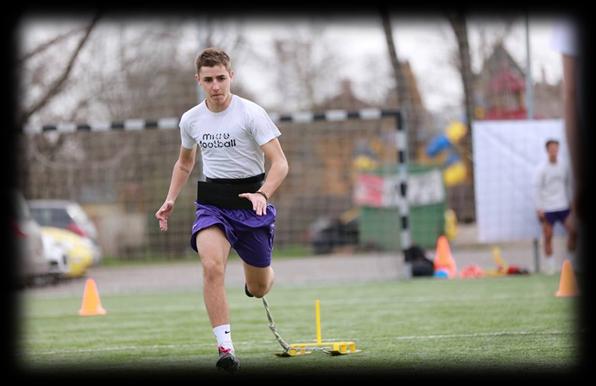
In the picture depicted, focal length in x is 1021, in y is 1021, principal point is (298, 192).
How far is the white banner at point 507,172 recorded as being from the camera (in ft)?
52.4

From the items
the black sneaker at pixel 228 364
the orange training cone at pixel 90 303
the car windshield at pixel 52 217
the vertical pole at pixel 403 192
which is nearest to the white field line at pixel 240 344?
the black sneaker at pixel 228 364

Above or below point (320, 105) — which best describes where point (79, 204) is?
below

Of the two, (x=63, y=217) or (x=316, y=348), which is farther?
(x=63, y=217)

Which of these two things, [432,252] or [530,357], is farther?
[432,252]

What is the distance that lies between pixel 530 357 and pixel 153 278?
429 inches

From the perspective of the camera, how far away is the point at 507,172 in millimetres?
15984

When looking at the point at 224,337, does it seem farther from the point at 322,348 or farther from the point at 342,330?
the point at 342,330

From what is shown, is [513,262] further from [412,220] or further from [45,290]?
[45,290]

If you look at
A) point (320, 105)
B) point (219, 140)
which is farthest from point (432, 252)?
point (219, 140)

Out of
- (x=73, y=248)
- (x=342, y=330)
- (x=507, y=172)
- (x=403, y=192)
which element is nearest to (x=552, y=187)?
(x=507, y=172)

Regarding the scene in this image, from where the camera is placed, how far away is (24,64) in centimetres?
1909

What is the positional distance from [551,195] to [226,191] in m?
9.62

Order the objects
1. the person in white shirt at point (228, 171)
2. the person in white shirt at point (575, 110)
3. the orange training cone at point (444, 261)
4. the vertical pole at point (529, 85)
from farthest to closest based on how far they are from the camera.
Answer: the vertical pole at point (529, 85)
the orange training cone at point (444, 261)
the person in white shirt at point (228, 171)
the person in white shirt at point (575, 110)

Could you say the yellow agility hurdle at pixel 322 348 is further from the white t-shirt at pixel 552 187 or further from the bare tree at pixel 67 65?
the bare tree at pixel 67 65
